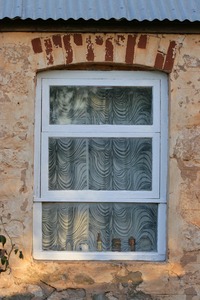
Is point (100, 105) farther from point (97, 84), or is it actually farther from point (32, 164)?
point (32, 164)

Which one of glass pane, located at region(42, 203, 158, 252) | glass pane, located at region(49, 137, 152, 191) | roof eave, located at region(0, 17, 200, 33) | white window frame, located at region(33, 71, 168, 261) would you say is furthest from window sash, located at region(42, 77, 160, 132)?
glass pane, located at region(42, 203, 158, 252)

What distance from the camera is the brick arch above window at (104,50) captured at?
7020 mm

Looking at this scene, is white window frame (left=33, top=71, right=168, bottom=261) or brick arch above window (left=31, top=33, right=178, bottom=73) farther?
white window frame (left=33, top=71, right=168, bottom=261)

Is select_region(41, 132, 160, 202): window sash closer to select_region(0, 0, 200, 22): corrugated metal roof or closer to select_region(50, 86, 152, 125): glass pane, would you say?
select_region(50, 86, 152, 125): glass pane

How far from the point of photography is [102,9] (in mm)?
6977

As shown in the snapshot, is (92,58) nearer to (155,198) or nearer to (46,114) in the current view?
(46,114)

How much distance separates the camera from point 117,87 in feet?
23.7

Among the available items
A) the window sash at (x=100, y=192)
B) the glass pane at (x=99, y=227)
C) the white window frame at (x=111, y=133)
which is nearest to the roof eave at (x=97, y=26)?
the white window frame at (x=111, y=133)

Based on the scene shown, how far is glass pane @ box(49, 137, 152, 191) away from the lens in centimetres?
721

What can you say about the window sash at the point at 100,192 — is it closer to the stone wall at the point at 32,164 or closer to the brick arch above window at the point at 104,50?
the stone wall at the point at 32,164

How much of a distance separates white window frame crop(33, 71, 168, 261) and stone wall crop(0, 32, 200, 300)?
0.13 metres

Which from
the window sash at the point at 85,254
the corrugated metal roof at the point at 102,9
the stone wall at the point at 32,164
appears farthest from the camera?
the window sash at the point at 85,254

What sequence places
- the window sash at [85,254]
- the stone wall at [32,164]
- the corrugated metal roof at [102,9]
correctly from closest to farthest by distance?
the corrugated metal roof at [102,9] → the stone wall at [32,164] → the window sash at [85,254]

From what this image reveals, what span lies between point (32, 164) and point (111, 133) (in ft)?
2.57
